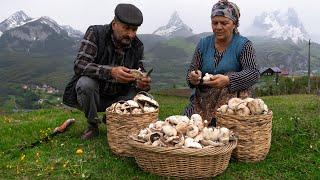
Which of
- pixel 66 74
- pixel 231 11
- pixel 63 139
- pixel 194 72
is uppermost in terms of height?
pixel 231 11

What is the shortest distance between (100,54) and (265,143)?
2868 millimetres

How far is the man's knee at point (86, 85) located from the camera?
6.98 m

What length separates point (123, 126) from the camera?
6.28 metres

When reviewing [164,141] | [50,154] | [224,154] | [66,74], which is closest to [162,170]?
[164,141]

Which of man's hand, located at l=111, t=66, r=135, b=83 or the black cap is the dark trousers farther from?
the black cap

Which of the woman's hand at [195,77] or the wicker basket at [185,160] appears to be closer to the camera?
the wicker basket at [185,160]

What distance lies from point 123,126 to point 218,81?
1.43 metres

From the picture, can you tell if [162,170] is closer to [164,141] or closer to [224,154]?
[164,141]

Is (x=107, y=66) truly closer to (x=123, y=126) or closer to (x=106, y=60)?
(x=106, y=60)

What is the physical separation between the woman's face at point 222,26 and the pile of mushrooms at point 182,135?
161 centimetres

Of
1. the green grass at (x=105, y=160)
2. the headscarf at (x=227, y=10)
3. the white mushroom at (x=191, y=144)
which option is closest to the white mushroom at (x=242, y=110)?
the green grass at (x=105, y=160)

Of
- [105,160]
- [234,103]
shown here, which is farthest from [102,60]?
[234,103]

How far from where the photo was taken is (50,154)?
6.86 metres

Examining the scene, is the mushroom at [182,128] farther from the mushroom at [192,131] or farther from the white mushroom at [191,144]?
the white mushroom at [191,144]
